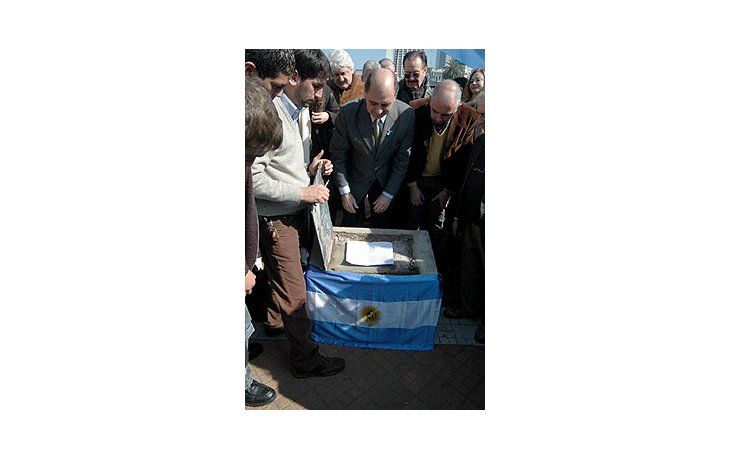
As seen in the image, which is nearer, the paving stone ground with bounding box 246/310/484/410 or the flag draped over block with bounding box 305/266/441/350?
the paving stone ground with bounding box 246/310/484/410

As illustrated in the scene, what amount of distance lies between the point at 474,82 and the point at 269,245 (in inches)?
130

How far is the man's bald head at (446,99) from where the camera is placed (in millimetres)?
3328

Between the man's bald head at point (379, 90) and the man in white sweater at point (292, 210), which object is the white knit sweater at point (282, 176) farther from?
the man's bald head at point (379, 90)

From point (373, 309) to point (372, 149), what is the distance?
1.36m

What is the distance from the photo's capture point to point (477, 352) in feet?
9.71

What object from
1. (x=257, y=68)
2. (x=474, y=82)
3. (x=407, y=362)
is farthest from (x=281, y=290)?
(x=474, y=82)

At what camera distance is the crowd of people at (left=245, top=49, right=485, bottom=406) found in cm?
231

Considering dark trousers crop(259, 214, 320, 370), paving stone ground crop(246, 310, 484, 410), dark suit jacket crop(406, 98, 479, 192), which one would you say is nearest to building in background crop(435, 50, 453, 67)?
dark suit jacket crop(406, 98, 479, 192)

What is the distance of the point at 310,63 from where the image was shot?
2742mm

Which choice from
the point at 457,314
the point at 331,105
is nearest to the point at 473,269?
the point at 457,314

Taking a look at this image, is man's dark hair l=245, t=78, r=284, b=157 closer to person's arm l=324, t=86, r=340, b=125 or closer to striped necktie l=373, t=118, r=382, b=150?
striped necktie l=373, t=118, r=382, b=150

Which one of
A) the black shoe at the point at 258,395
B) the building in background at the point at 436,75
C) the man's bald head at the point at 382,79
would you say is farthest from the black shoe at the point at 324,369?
the building in background at the point at 436,75

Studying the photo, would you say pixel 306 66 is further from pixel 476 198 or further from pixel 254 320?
pixel 254 320

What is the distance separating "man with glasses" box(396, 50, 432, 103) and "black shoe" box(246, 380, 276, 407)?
322 centimetres
